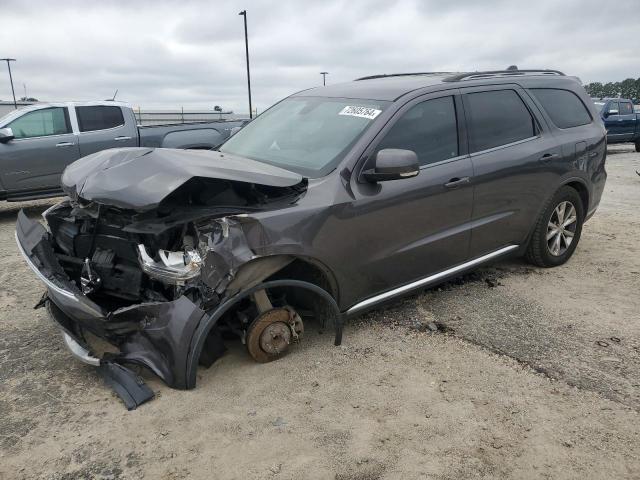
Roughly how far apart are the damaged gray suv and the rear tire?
162mm

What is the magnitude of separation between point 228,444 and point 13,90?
150 ft

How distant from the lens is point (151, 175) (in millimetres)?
2838

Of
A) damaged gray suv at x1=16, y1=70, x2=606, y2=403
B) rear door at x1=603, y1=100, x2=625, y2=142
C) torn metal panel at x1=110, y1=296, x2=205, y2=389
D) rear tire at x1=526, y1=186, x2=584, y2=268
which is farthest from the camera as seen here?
rear door at x1=603, y1=100, x2=625, y2=142

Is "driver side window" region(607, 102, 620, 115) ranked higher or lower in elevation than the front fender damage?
higher

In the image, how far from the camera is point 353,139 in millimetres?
3395

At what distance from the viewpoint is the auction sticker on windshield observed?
11.5 feet

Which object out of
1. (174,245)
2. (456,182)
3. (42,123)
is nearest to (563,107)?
(456,182)

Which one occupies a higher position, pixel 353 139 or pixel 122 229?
pixel 353 139

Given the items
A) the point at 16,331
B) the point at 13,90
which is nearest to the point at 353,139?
the point at 16,331

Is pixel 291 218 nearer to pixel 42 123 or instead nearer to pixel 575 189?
pixel 575 189

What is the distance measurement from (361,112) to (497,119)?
1.29m

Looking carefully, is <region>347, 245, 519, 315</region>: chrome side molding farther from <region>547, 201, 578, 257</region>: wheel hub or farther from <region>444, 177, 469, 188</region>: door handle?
<region>444, 177, 469, 188</region>: door handle

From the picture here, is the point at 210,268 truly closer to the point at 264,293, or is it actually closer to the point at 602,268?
the point at 264,293

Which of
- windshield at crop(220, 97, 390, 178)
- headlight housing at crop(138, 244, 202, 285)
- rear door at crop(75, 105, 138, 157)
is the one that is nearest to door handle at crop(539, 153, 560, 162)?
windshield at crop(220, 97, 390, 178)
